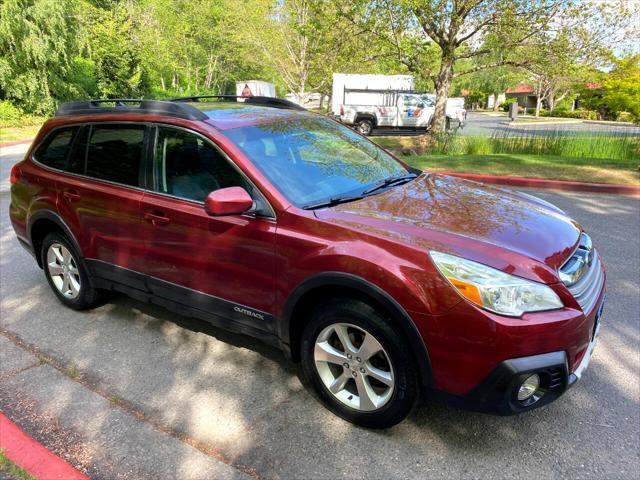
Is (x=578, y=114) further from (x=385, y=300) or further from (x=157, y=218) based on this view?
(x=385, y=300)

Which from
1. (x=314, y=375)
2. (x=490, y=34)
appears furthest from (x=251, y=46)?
(x=314, y=375)

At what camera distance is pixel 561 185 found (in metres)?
8.88

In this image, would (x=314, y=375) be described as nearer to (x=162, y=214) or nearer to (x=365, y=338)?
(x=365, y=338)

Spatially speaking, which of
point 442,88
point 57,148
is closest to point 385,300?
point 57,148

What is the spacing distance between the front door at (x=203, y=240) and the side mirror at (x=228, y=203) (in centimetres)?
11

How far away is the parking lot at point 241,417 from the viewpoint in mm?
2438

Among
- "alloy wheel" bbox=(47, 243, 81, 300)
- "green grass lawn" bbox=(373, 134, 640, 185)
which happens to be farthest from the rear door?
"green grass lawn" bbox=(373, 134, 640, 185)

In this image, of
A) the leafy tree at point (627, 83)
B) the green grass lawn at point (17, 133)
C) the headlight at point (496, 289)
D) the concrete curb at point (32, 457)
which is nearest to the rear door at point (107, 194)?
the concrete curb at point (32, 457)

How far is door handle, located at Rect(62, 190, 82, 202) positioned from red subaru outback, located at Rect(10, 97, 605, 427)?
0.01 meters

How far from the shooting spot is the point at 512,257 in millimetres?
2330

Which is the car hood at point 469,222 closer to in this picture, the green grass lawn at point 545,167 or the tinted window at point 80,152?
the tinted window at point 80,152

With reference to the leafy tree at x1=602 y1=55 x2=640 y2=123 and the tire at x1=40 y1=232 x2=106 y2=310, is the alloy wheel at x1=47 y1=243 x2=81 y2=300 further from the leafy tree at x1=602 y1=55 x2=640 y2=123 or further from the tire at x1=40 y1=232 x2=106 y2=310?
the leafy tree at x1=602 y1=55 x2=640 y2=123

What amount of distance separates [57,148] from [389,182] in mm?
2895

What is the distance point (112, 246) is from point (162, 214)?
69 cm
